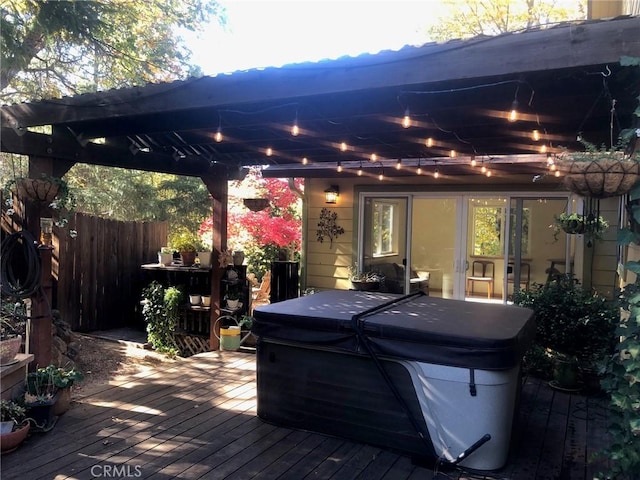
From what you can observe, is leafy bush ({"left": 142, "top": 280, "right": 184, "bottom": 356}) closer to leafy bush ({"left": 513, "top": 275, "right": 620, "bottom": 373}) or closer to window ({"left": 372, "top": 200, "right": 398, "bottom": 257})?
window ({"left": 372, "top": 200, "right": 398, "bottom": 257})

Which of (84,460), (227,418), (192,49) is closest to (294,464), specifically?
(227,418)

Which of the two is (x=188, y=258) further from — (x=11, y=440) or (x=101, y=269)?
(x=11, y=440)

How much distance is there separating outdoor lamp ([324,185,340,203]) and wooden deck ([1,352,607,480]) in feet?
11.7

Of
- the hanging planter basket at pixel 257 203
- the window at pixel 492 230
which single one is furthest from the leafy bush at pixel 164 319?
the window at pixel 492 230

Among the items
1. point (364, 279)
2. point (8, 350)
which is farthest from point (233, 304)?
point (8, 350)

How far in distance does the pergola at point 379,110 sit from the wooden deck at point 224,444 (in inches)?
79.1

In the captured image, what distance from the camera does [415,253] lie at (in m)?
7.22

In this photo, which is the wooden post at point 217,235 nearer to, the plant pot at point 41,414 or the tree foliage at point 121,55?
the tree foliage at point 121,55

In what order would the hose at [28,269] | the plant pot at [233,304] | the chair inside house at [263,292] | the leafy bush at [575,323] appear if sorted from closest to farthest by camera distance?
the hose at [28,269] < the leafy bush at [575,323] < the plant pot at [233,304] < the chair inside house at [263,292]

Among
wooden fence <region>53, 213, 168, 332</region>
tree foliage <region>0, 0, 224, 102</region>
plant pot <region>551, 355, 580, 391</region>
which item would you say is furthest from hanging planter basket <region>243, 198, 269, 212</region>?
plant pot <region>551, 355, 580, 391</region>

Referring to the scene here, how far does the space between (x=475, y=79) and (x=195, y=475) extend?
8.80 ft

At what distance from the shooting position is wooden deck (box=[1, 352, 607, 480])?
294cm

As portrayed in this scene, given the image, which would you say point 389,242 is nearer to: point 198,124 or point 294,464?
point 198,124

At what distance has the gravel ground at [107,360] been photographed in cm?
500
